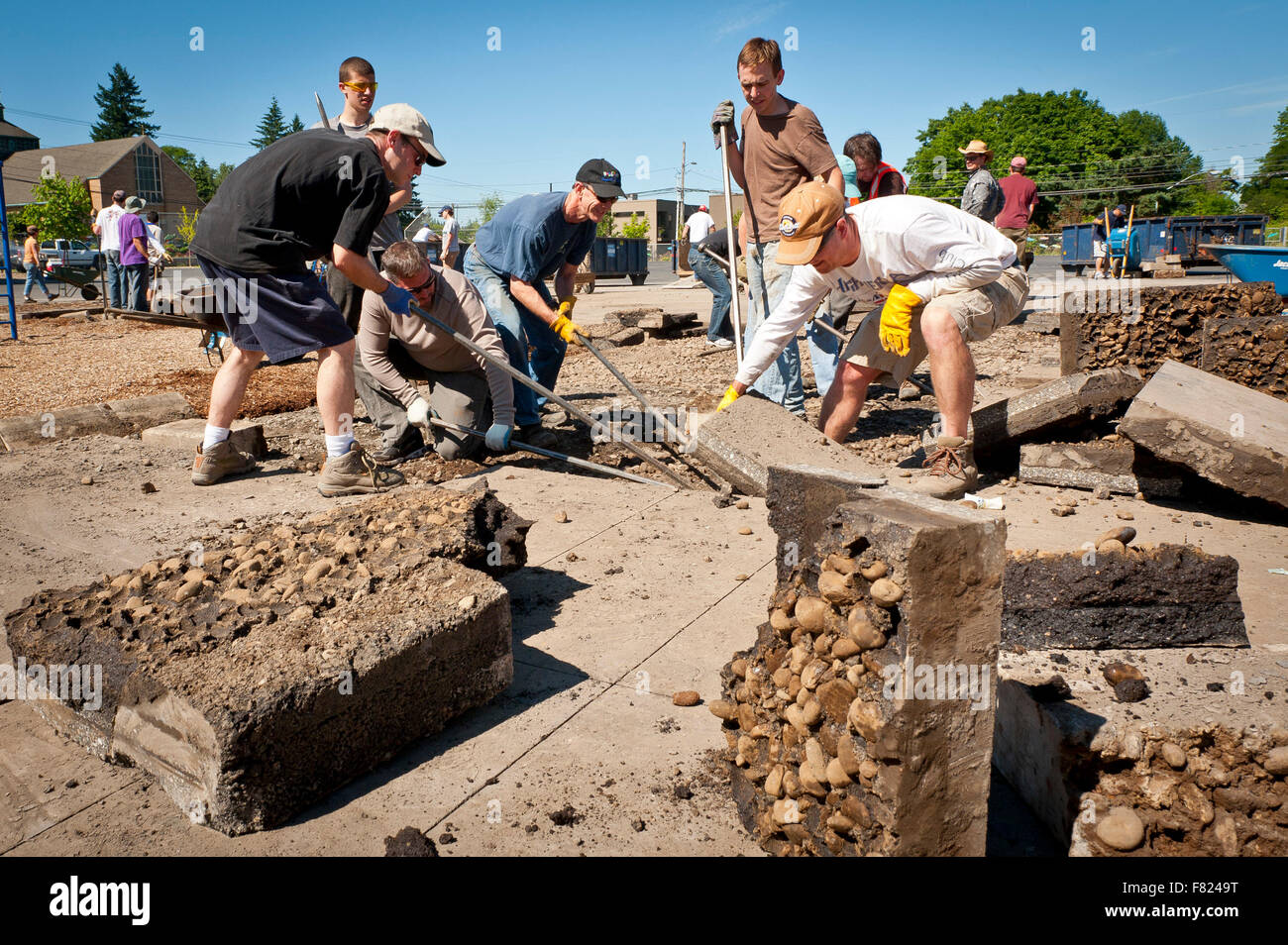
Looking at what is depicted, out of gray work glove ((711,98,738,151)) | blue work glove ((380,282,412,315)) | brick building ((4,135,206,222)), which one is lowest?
blue work glove ((380,282,412,315))

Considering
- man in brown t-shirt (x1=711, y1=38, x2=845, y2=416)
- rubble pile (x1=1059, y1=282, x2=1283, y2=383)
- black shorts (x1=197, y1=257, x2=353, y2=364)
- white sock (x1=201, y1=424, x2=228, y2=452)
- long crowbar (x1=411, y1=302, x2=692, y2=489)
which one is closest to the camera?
black shorts (x1=197, y1=257, x2=353, y2=364)

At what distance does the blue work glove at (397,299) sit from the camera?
4.61m

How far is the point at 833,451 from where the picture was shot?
4312 mm

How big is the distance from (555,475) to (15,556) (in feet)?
8.31

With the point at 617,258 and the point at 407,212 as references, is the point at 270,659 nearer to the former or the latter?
the point at 617,258

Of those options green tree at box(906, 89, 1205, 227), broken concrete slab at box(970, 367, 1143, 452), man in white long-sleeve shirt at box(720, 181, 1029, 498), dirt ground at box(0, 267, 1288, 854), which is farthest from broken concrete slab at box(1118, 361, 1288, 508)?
green tree at box(906, 89, 1205, 227)

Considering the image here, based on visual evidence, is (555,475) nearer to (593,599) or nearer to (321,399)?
(321,399)

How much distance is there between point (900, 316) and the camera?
4062 millimetres

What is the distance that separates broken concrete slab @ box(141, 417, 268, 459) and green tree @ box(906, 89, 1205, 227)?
6010cm

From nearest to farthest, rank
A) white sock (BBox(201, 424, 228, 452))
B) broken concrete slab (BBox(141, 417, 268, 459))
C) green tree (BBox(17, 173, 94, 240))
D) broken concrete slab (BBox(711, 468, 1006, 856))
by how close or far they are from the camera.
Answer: broken concrete slab (BBox(711, 468, 1006, 856)) < white sock (BBox(201, 424, 228, 452)) < broken concrete slab (BBox(141, 417, 268, 459)) < green tree (BBox(17, 173, 94, 240))

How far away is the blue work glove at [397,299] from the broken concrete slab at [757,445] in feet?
5.76

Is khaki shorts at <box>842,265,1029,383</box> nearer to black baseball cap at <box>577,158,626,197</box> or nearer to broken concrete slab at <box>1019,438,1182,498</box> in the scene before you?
broken concrete slab at <box>1019,438,1182,498</box>

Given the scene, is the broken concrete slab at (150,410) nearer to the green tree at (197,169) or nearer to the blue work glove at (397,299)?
the blue work glove at (397,299)

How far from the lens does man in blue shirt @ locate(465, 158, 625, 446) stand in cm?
538
